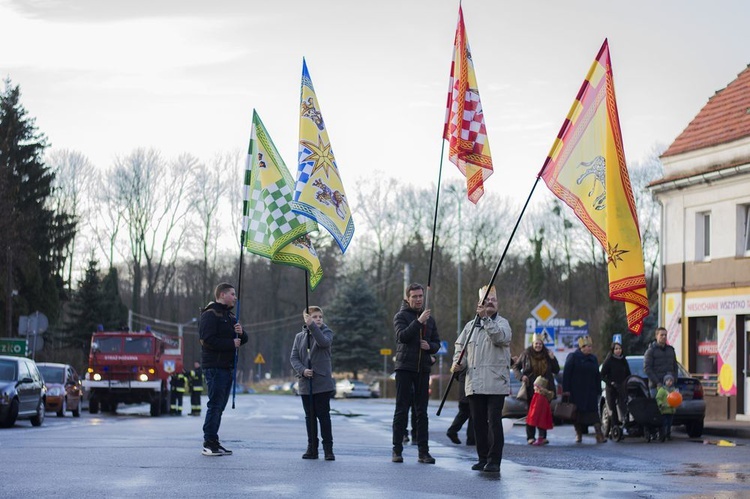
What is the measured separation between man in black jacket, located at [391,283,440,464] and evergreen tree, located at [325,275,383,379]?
7009cm

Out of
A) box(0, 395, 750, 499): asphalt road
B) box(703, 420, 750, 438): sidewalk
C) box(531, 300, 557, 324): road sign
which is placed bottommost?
box(0, 395, 750, 499): asphalt road

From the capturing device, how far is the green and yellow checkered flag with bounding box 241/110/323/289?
16.4 metres

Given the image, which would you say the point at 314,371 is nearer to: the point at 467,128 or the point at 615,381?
the point at 467,128

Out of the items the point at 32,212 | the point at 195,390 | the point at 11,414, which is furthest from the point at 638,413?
the point at 32,212

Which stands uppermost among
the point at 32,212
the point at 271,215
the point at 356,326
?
the point at 32,212

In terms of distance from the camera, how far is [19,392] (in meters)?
24.6

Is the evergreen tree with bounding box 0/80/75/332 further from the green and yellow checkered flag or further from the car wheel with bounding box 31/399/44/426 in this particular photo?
the green and yellow checkered flag

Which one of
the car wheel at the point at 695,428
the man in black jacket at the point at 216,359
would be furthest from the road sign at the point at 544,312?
the man in black jacket at the point at 216,359

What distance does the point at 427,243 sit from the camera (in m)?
81.6

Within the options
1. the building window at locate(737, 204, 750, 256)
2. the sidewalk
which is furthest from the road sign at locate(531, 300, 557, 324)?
the sidewalk

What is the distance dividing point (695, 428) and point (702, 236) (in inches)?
517

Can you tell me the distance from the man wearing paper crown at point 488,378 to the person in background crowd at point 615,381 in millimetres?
9153

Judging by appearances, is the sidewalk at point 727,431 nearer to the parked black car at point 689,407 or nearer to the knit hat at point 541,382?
the parked black car at point 689,407

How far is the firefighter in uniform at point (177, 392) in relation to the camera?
37219 millimetres
